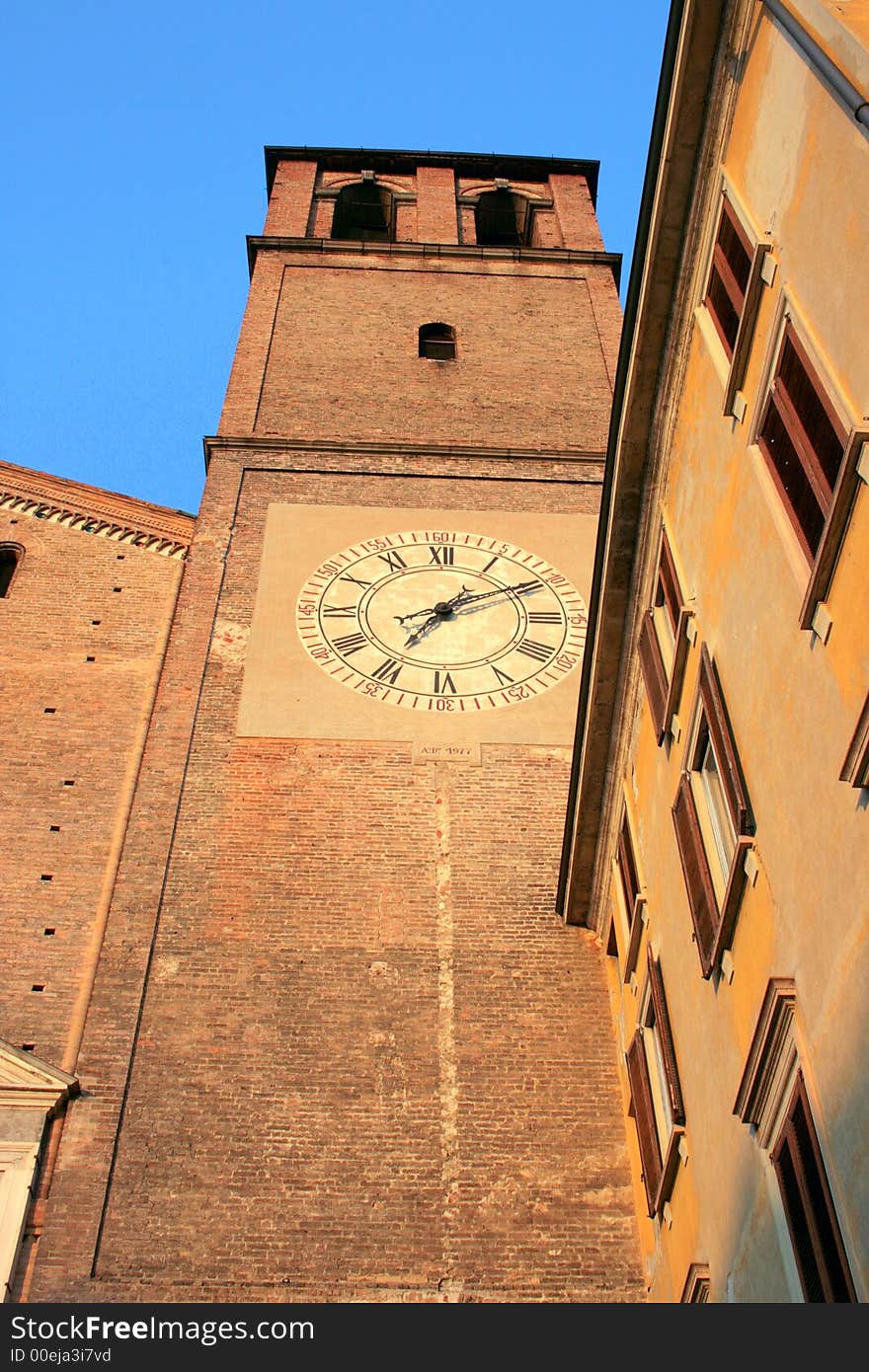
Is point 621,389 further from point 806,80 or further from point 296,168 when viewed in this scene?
point 296,168

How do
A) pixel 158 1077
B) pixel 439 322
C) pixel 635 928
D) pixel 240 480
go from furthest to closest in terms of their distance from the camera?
pixel 439 322, pixel 240 480, pixel 158 1077, pixel 635 928

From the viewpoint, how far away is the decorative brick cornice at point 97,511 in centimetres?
1694

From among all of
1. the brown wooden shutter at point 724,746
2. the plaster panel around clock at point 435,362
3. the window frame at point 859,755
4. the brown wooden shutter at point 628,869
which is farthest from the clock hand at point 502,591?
the window frame at point 859,755

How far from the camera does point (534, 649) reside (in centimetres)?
1568

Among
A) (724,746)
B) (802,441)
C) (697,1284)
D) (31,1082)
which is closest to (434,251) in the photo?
(31,1082)

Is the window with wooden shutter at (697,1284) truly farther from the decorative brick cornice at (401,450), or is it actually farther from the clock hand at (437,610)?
the decorative brick cornice at (401,450)

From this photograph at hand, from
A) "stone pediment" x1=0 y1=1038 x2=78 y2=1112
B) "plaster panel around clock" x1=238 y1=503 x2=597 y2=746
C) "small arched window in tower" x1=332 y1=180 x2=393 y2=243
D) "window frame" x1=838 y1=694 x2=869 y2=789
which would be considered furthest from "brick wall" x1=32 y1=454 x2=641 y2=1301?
"small arched window in tower" x1=332 y1=180 x2=393 y2=243

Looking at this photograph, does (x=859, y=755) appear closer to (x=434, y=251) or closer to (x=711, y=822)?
(x=711, y=822)

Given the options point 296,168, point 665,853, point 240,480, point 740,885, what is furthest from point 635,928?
point 296,168

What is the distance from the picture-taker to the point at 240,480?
58.6 ft

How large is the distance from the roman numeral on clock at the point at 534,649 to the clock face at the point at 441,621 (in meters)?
0.01

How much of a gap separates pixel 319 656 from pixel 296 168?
45.2 ft

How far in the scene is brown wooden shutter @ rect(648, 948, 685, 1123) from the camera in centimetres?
885

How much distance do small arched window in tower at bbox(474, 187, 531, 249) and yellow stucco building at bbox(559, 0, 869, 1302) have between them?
16.9 meters
